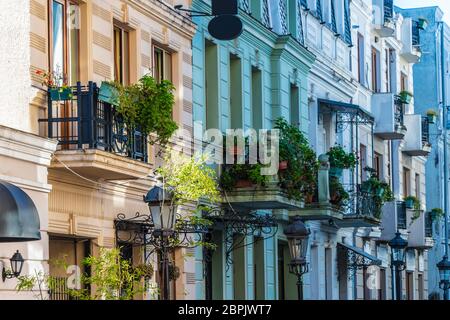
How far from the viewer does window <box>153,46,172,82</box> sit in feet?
75.5

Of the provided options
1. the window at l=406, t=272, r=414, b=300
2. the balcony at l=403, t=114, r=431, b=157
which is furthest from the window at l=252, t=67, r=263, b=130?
the window at l=406, t=272, r=414, b=300

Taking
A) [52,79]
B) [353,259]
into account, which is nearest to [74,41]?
[52,79]

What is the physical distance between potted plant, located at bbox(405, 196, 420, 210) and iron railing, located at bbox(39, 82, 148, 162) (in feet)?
77.8

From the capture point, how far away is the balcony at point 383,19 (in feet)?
132

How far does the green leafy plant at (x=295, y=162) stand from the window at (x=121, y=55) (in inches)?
223

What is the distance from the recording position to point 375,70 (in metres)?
41.2

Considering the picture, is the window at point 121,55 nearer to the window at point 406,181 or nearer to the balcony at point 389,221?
the balcony at point 389,221

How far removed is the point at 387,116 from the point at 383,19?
2.95 meters

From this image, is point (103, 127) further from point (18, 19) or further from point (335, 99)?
point (335, 99)

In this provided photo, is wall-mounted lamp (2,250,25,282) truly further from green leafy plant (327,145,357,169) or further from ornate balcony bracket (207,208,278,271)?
green leafy plant (327,145,357,169)

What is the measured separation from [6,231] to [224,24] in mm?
10133

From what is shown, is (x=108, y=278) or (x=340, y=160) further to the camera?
(x=340, y=160)

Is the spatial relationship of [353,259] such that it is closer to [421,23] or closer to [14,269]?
[421,23]
